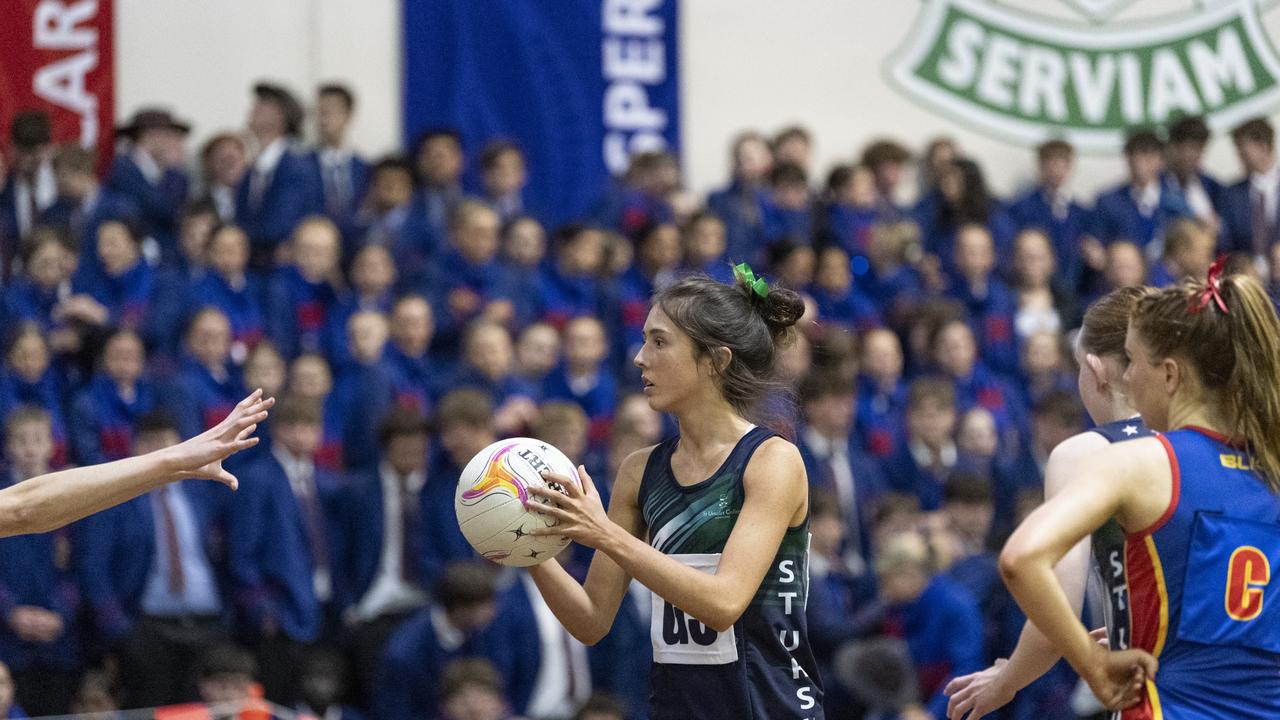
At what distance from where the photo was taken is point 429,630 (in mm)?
8469

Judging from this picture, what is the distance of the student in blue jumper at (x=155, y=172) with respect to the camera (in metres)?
10.6

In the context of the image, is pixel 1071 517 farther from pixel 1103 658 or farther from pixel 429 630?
pixel 429 630

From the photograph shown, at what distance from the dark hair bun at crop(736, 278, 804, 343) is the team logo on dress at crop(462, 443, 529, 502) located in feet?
2.36

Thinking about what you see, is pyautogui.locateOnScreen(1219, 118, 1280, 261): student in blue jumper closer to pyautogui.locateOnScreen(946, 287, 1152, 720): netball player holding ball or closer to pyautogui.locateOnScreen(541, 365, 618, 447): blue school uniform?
pyautogui.locateOnScreen(541, 365, 618, 447): blue school uniform

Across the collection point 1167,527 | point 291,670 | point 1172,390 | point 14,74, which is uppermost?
point 14,74

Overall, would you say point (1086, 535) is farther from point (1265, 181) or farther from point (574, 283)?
point (1265, 181)

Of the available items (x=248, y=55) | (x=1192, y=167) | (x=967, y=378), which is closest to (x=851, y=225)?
(x=967, y=378)

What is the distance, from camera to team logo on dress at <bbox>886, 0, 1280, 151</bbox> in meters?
14.0

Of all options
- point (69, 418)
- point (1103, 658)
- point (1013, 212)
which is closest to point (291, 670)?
point (69, 418)

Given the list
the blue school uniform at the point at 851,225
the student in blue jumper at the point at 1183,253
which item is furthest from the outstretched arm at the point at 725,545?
the student in blue jumper at the point at 1183,253

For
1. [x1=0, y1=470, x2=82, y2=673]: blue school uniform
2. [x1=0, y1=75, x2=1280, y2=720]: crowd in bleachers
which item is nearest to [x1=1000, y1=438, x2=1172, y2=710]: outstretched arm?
[x1=0, y1=75, x2=1280, y2=720]: crowd in bleachers

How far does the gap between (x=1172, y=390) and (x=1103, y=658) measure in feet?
2.03

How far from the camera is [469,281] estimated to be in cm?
1056

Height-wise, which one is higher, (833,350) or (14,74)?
(14,74)
